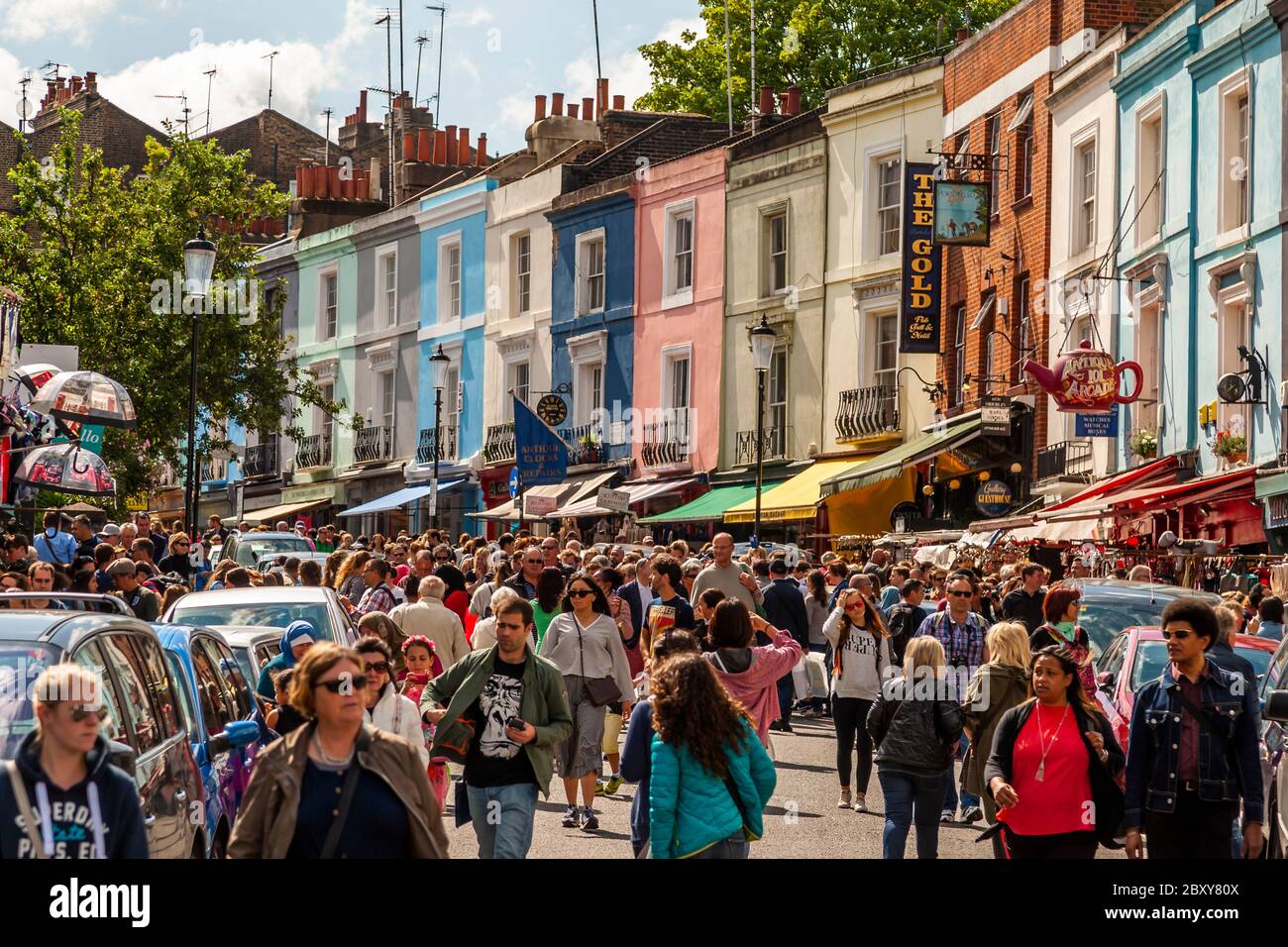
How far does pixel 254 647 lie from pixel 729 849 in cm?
546

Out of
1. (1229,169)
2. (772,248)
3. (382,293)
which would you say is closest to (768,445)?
(772,248)

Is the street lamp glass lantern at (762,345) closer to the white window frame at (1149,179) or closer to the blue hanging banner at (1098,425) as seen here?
the blue hanging banner at (1098,425)

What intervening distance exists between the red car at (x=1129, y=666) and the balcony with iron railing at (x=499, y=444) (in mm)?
31554

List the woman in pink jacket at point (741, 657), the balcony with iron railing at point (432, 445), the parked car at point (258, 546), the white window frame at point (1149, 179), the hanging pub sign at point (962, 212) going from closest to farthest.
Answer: the woman in pink jacket at point (741, 657), the white window frame at point (1149, 179), the parked car at point (258, 546), the hanging pub sign at point (962, 212), the balcony with iron railing at point (432, 445)

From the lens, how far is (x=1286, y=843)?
9797 mm

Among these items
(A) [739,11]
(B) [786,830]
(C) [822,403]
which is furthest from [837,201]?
(B) [786,830]

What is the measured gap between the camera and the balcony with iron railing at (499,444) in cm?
4594

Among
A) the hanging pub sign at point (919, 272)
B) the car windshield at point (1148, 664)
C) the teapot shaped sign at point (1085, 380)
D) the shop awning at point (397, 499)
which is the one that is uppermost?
the hanging pub sign at point (919, 272)

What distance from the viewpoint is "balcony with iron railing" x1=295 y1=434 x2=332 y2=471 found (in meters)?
53.4

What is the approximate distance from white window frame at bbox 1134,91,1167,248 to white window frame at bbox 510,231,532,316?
20.6 meters

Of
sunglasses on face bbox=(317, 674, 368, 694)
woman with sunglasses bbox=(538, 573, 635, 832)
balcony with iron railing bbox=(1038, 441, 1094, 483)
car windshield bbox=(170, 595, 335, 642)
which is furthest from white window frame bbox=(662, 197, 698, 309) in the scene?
sunglasses on face bbox=(317, 674, 368, 694)

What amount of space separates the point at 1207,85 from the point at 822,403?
1273 centimetres

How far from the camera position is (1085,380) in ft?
90.2

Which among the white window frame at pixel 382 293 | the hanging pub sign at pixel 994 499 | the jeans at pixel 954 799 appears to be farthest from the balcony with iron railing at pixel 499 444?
the jeans at pixel 954 799
